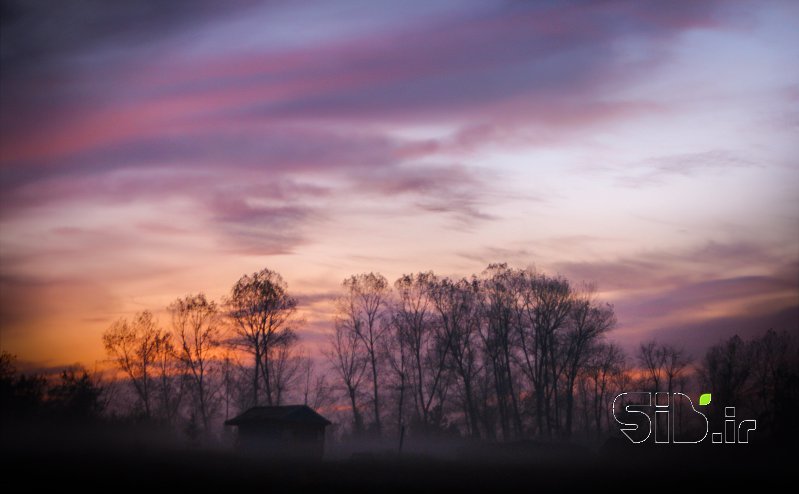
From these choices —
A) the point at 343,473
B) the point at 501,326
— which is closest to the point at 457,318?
the point at 501,326

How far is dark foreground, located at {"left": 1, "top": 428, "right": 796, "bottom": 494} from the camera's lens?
27.8 meters

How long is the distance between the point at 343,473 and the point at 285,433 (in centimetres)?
1613

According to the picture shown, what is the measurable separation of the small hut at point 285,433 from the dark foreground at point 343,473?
21.5ft

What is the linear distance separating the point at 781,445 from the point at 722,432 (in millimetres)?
14290

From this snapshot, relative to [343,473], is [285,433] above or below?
above

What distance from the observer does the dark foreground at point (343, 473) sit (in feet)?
91.3

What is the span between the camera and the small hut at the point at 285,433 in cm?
5041

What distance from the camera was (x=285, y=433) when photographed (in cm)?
5084

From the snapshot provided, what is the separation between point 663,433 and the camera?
67438 millimetres

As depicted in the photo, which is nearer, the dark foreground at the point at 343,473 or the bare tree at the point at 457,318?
the dark foreground at the point at 343,473

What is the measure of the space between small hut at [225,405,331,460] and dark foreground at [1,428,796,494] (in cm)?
655

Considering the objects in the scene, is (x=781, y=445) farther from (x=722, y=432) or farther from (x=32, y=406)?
(x=32, y=406)

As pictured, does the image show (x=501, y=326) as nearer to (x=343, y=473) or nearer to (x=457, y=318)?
(x=457, y=318)

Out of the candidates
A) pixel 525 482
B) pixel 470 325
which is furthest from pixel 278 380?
pixel 525 482
